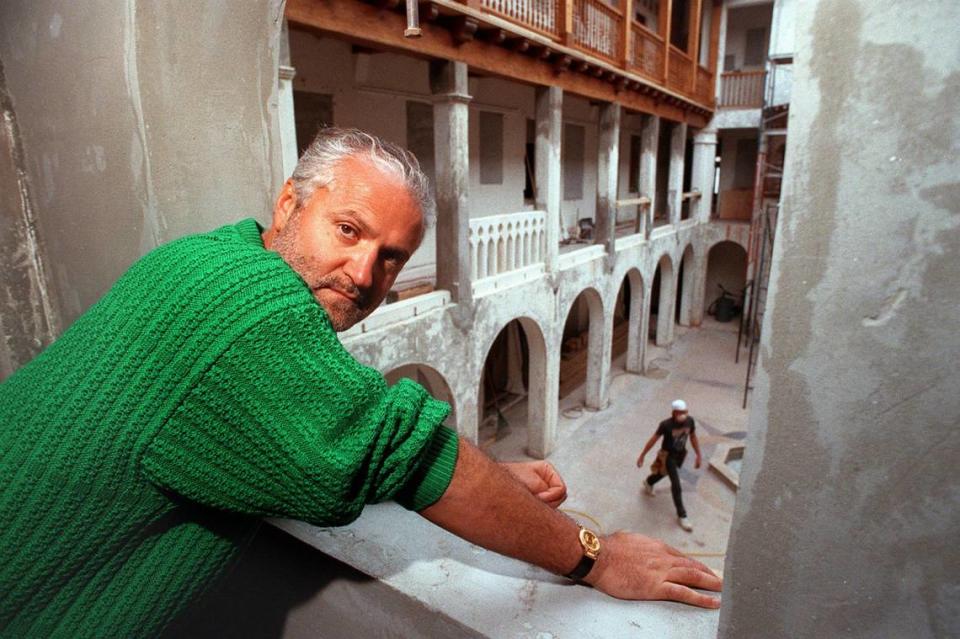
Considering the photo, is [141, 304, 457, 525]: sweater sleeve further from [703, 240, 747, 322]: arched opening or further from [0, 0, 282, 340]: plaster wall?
[703, 240, 747, 322]: arched opening

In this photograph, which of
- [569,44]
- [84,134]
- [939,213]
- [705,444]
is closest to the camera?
[939,213]

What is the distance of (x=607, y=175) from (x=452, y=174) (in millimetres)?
5222

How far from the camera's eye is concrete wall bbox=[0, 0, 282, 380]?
163cm

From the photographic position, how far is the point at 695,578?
4.64ft

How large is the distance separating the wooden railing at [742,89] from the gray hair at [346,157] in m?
18.1

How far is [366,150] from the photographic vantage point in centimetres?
143

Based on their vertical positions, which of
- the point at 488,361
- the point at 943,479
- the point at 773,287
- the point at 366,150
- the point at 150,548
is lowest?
the point at 488,361

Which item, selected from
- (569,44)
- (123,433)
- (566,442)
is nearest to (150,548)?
(123,433)

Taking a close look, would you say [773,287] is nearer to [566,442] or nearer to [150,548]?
[150,548]

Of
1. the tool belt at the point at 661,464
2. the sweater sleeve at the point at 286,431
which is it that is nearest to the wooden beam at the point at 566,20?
the tool belt at the point at 661,464

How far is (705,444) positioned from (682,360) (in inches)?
209

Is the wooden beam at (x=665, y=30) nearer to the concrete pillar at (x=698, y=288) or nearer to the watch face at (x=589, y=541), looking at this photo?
the concrete pillar at (x=698, y=288)

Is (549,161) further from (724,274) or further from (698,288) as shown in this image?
(724,274)

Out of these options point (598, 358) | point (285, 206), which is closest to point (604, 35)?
point (598, 358)
